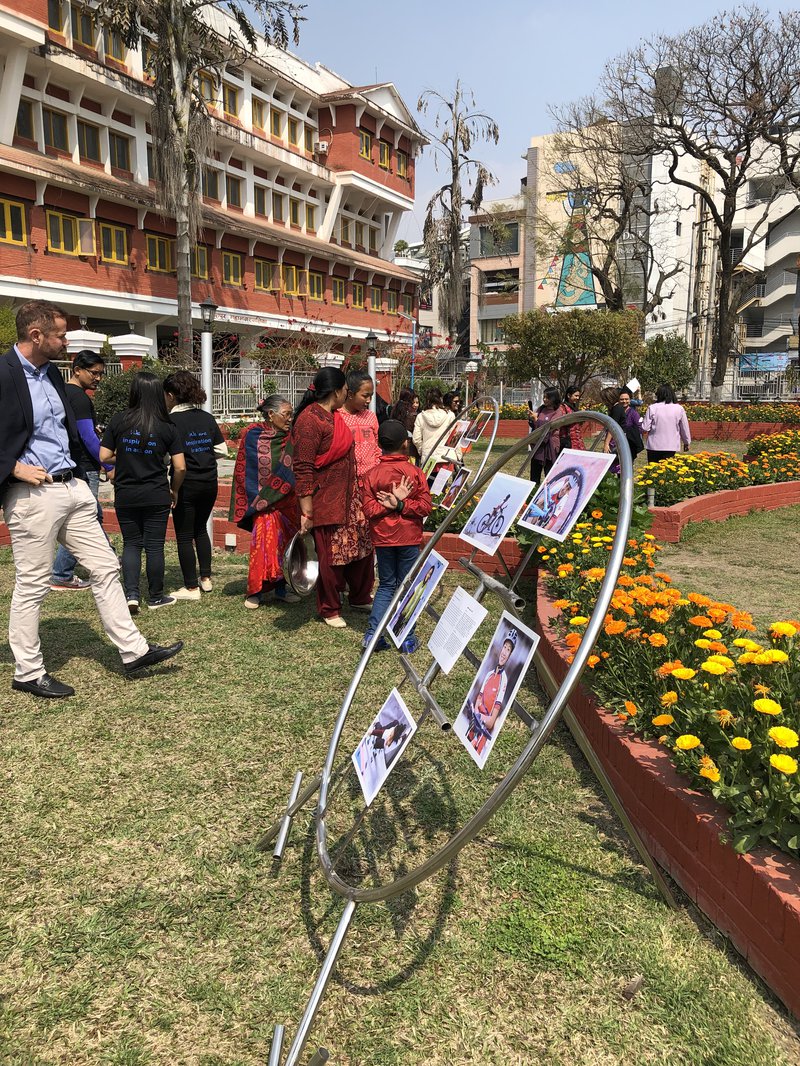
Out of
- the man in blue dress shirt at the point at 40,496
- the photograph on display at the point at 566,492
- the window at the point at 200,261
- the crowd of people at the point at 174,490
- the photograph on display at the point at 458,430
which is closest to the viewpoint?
the photograph on display at the point at 566,492

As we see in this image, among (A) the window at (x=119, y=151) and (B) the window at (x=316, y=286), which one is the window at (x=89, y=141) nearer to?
(A) the window at (x=119, y=151)

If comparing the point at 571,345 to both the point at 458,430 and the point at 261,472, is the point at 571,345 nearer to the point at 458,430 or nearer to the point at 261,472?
the point at 458,430

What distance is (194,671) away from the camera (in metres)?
4.46

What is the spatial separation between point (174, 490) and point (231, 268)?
24.9 metres

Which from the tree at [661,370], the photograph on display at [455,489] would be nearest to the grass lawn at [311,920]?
the photograph on display at [455,489]

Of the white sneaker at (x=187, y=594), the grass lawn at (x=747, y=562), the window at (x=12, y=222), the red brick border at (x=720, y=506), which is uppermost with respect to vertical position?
the window at (x=12, y=222)

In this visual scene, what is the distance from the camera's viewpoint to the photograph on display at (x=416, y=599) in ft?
8.14

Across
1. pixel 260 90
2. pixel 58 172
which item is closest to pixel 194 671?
pixel 58 172

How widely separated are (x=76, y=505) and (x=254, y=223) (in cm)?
2778

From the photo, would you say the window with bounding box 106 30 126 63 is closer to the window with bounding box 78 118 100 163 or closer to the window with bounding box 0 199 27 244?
the window with bounding box 78 118 100 163

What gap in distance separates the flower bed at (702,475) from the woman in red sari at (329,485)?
4326mm

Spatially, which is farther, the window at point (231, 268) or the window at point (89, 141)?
the window at point (231, 268)

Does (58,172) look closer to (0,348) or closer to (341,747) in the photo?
(0,348)

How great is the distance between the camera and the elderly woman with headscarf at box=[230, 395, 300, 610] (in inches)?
221
